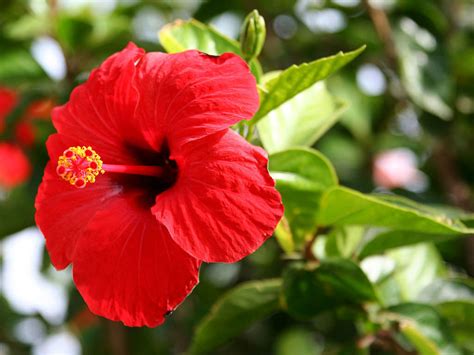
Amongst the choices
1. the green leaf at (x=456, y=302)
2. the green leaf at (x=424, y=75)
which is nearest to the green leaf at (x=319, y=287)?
the green leaf at (x=456, y=302)

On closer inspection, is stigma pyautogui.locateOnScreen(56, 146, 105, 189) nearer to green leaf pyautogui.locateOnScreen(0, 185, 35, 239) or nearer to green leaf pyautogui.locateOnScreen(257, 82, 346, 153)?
green leaf pyautogui.locateOnScreen(257, 82, 346, 153)

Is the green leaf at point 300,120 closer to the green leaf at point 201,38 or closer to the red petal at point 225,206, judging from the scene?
the green leaf at point 201,38

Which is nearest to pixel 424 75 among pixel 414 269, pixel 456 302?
pixel 414 269

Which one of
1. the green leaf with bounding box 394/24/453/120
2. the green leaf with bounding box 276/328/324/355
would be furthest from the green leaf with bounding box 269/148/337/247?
the green leaf with bounding box 276/328/324/355

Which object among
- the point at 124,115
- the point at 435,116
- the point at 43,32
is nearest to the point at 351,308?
the point at 124,115

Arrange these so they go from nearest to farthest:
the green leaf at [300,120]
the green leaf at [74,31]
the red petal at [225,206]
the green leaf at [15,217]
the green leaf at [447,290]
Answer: the red petal at [225,206]
the green leaf at [300,120]
the green leaf at [447,290]
the green leaf at [15,217]
the green leaf at [74,31]

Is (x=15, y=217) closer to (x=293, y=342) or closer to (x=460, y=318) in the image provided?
(x=293, y=342)
